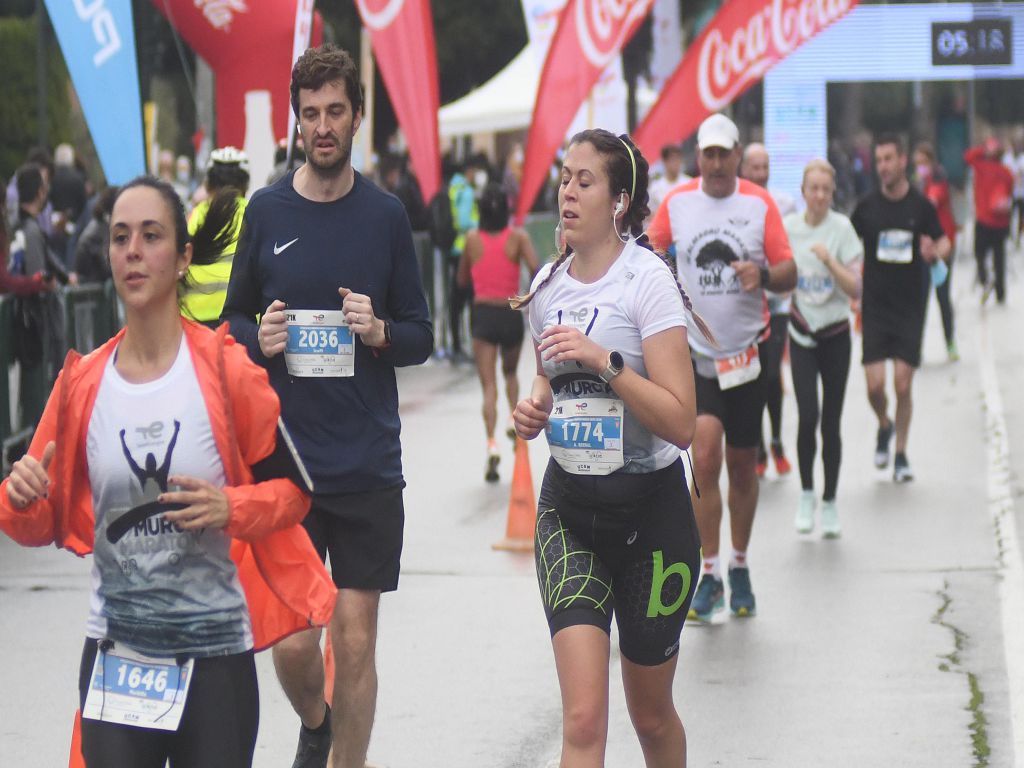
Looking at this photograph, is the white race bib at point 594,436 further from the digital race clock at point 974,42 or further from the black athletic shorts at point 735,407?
the digital race clock at point 974,42

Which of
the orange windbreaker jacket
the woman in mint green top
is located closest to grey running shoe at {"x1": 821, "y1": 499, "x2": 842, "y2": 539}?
the woman in mint green top

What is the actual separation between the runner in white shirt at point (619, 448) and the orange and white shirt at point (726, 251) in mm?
2917

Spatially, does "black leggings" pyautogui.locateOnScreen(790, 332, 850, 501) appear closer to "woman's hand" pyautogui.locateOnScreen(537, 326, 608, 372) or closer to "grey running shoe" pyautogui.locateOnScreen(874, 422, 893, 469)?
"grey running shoe" pyautogui.locateOnScreen(874, 422, 893, 469)

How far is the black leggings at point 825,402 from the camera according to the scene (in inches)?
386

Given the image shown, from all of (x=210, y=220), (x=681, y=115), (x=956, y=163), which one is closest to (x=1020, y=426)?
(x=681, y=115)

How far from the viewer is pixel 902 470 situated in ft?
38.4

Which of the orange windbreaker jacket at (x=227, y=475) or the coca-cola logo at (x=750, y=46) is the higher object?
the coca-cola logo at (x=750, y=46)

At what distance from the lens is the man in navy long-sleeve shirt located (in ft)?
16.4

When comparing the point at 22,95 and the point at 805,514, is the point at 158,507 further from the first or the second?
the point at 22,95

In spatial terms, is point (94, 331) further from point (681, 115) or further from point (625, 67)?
point (625, 67)

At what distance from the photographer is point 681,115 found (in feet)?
53.4

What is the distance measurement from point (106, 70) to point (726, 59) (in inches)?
239

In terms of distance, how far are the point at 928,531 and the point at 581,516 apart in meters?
5.79

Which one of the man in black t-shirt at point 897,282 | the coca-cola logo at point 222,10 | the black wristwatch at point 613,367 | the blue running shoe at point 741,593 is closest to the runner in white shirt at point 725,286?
the blue running shoe at point 741,593
